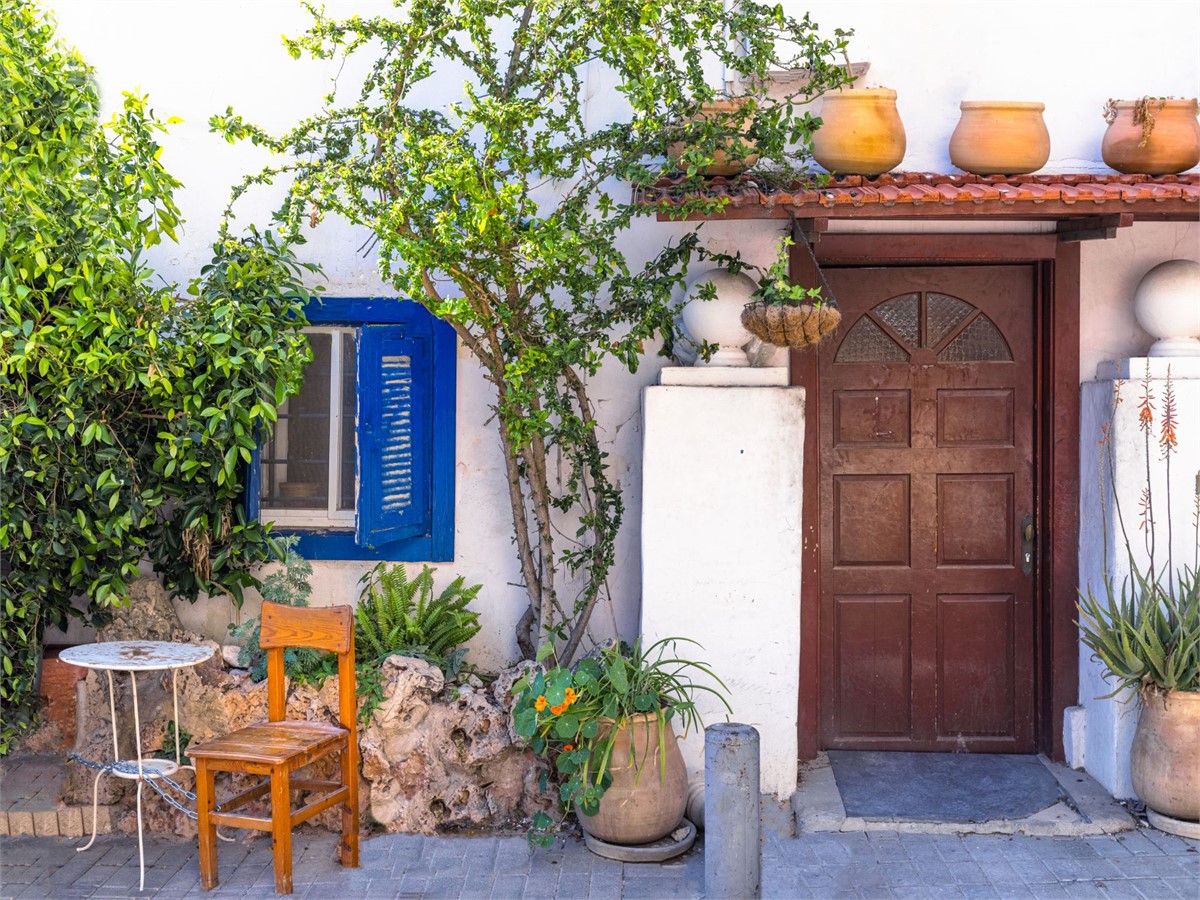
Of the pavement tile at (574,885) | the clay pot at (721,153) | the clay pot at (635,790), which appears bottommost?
the pavement tile at (574,885)

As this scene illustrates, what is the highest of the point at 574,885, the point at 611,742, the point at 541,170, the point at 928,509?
the point at 541,170

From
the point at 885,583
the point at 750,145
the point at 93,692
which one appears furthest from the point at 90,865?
the point at 750,145

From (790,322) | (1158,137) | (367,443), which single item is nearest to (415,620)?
(367,443)

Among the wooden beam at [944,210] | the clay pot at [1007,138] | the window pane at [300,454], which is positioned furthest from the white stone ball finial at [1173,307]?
the window pane at [300,454]

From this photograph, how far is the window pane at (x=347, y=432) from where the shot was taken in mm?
6734

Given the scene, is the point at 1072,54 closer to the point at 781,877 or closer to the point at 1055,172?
the point at 1055,172

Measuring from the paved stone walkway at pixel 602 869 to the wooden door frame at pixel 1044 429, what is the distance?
3.22ft

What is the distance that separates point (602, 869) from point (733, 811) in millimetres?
1186

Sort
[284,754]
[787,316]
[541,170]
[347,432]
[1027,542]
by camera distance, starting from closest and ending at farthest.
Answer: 1. [284,754]
2. [787,316]
3. [541,170]
4. [1027,542]
5. [347,432]

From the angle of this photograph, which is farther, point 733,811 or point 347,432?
point 347,432

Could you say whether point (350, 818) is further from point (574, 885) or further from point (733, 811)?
point (733, 811)

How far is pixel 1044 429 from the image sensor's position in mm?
6469

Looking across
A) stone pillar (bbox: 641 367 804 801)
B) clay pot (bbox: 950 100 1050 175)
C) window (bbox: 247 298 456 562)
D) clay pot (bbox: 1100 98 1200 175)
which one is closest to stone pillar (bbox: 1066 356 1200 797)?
clay pot (bbox: 1100 98 1200 175)

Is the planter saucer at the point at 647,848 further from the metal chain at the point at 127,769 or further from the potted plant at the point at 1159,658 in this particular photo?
the potted plant at the point at 1159,658
